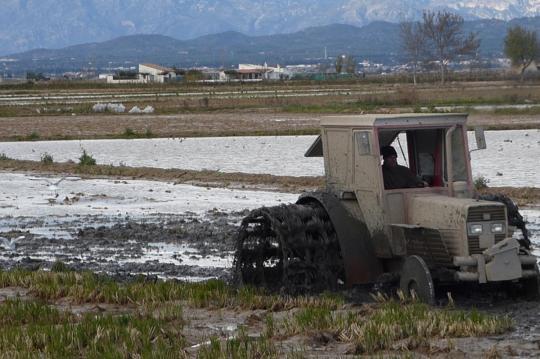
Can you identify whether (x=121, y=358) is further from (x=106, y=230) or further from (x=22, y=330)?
(x=106, y=230)

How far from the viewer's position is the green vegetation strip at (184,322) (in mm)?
9094

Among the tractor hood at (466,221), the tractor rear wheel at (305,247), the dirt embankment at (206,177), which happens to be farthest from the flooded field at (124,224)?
the tractor hood at (466,221)

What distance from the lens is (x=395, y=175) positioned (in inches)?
472

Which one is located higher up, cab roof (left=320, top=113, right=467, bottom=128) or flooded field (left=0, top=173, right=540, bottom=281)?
cab roof (left=320, top=113, right=467, bottom=128)

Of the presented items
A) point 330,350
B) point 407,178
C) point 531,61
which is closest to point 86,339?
point 330,350

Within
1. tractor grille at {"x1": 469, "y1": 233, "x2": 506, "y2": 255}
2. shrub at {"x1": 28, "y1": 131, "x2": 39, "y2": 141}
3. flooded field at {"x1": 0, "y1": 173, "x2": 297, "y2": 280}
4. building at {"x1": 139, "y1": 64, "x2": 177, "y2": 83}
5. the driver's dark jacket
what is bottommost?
building at {"x1": 139, "y1": 64, "x2": 177, "y2": 83}

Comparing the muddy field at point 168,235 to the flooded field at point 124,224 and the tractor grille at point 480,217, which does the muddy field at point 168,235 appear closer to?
the flooded field at point 124,224

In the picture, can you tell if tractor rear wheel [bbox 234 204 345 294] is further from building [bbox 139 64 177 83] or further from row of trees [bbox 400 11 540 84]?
building [bbox 139 64 177 83]

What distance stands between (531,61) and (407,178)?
129720 mm

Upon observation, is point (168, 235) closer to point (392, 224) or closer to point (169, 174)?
point (392, 224)

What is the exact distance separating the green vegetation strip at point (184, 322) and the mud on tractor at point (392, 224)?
1.53ft

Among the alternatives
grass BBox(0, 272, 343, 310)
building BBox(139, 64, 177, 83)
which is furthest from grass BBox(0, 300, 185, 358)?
building BBox(139, 64, 177, 83)

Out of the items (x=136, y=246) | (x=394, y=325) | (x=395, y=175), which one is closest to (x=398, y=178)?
(x=395, y=175)

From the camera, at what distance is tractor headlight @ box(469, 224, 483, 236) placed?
10922mm
